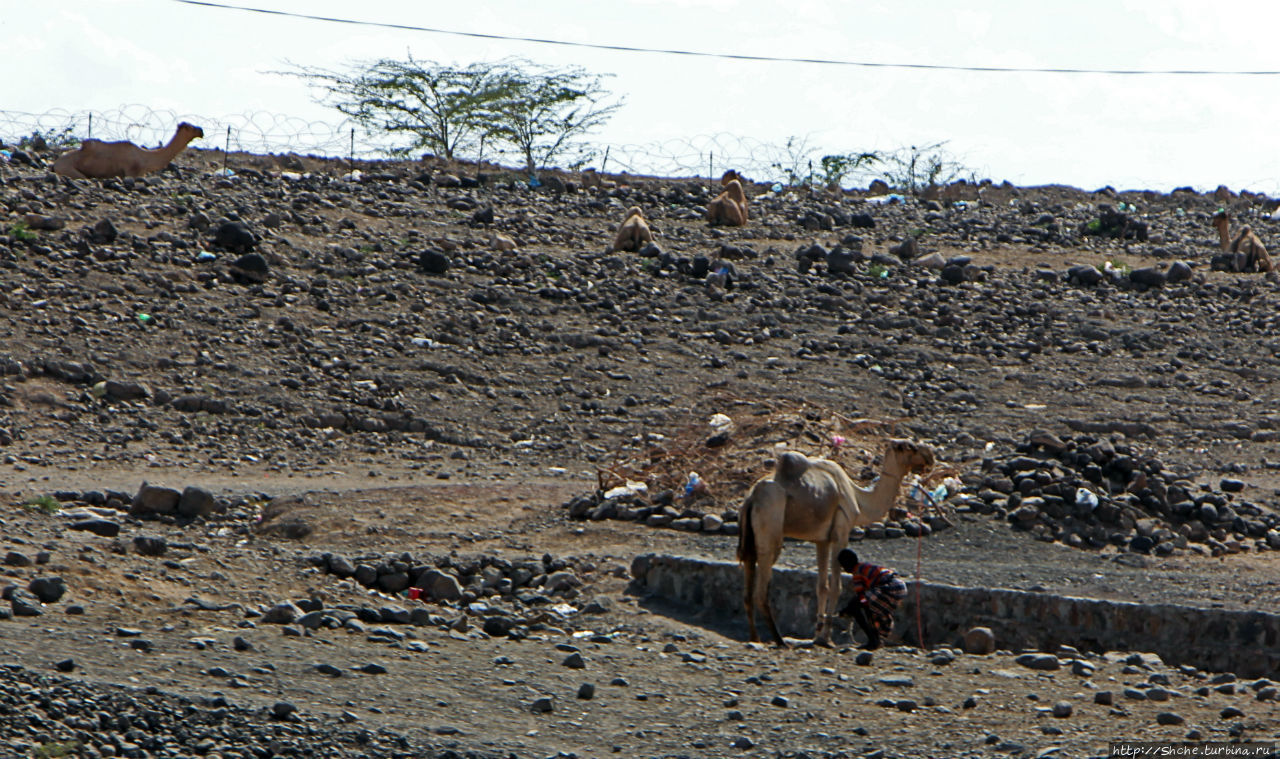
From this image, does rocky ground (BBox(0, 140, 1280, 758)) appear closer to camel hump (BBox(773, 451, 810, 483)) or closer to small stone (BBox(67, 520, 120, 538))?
small stone (BBox(67, 520, 120, 538))

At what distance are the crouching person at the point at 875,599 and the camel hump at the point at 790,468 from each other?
63 cm

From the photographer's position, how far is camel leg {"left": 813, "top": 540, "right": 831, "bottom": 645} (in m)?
7.86

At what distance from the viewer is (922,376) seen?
53.3ft

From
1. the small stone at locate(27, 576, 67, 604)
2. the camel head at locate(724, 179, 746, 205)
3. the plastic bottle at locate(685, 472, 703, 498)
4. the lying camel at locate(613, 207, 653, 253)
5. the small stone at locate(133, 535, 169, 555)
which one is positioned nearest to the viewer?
the small stone at locate(27, 576, 67, 604)

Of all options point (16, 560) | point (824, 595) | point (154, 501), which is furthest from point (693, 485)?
point (16, 560)

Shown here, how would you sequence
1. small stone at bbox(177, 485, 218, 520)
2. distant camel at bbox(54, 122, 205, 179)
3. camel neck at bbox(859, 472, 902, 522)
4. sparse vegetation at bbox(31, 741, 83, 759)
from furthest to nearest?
1. distant camel at bbox(54, 122, 205, 179)
2. small stone at bbox(177, 485, 218, 520)
3. camel neck at bbox(859, 472, 902, 522)
4. sparse vegetation at bbox(31, 741, 83, 759)

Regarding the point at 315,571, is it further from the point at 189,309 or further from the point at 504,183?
the point at 504,183

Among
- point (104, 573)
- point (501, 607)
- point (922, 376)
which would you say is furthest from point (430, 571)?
point (922, 376)

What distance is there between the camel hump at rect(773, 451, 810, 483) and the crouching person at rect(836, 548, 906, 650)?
2.07 ft

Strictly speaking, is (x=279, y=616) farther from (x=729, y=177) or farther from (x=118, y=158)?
(x=729, y=177)

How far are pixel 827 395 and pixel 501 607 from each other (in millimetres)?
7637

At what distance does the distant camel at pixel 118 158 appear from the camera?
1920 centimetres

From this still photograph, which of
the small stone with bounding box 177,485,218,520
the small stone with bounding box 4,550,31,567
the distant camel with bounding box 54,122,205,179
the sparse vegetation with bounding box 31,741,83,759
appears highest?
the distant camel with bounding box 54,122,205,179

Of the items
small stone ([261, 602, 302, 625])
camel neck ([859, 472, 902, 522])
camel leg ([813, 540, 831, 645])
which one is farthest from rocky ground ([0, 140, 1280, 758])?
camel neck ([859, 472, 902, 522])
